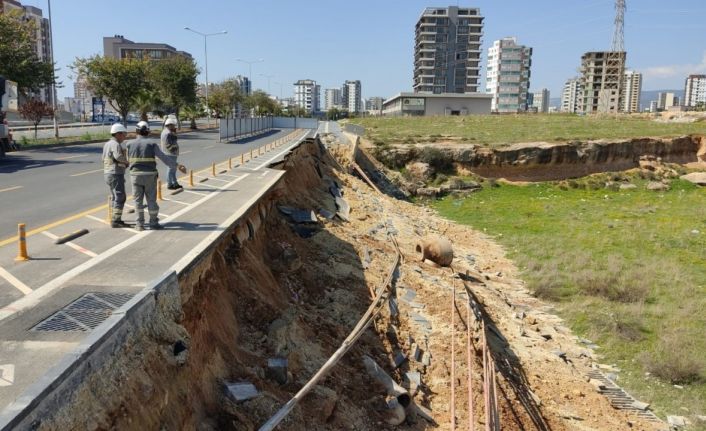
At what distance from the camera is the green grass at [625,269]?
1187 cm

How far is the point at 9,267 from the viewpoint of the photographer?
7.80m

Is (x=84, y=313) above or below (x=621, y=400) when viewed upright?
above

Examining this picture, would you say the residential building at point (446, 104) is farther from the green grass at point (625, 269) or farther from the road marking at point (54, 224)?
the road marking at point (54, 224)

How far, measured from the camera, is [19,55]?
3050cm

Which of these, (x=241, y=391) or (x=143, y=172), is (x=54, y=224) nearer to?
(x=143, y=172)

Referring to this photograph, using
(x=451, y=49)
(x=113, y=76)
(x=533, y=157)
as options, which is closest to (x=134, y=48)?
(x=451, y=49)

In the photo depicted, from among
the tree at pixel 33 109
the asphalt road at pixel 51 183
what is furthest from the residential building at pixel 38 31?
the asphalt road at pixel 51 183

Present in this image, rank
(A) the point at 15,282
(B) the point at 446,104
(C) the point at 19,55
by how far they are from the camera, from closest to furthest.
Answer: (A) the point at 15,282 → (C) the point at 19,55 → (B) the point at 446,104

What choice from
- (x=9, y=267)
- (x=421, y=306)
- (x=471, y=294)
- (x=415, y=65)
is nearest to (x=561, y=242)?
(x=471, y=294)

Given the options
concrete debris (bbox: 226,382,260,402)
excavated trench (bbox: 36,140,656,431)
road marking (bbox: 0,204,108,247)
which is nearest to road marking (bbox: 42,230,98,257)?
road marking (bbox: 0,204,108,247)

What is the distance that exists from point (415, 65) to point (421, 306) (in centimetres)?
14359

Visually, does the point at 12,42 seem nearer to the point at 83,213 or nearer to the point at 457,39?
the point at 83,213

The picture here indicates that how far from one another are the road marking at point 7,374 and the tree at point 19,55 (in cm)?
3021

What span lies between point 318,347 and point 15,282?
4.29 meters
